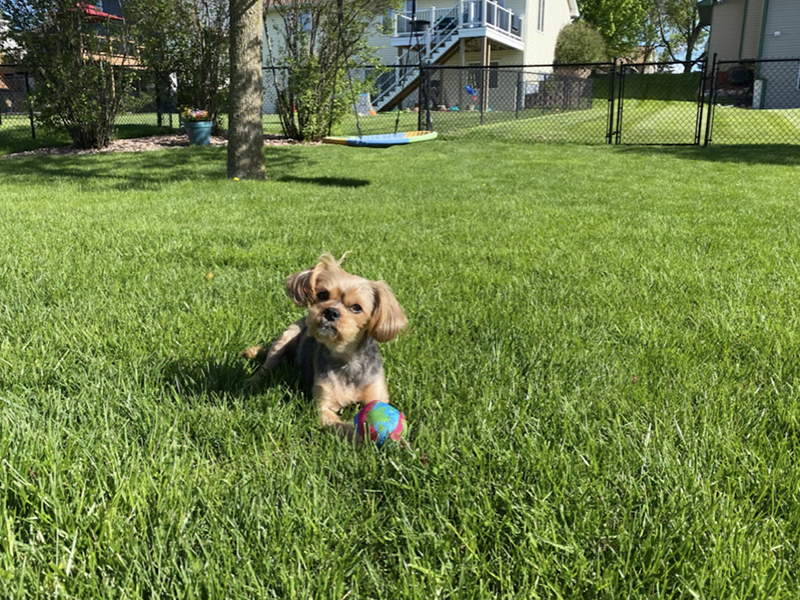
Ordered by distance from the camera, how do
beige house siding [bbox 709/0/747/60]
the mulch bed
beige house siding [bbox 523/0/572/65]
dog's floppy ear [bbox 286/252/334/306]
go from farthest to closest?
beige house siding [bbox 523/0/572/65] < beige house siding [bbox 709/0/747/60] < the mulch bed < dog's floppy ear [bbox 286/252/334/306]

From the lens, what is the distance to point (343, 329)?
6.97 feet

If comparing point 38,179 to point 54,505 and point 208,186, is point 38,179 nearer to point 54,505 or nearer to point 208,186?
point 208,186

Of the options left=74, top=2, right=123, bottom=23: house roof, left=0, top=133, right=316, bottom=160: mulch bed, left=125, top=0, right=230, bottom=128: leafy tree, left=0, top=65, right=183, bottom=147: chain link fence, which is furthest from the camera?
left=125, top=0, right=230, bottom=128: leafy tree

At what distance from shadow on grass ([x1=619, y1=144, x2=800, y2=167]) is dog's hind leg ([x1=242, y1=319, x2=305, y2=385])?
38.5 feet

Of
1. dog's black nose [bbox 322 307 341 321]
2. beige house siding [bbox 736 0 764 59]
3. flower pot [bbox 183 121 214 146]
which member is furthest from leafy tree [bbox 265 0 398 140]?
beige house siding [bbox 736 0 764 59]

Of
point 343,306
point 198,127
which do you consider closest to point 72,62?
point 198,127

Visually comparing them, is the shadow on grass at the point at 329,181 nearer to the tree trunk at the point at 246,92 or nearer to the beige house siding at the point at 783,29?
the tree trunk at the point at 246,92

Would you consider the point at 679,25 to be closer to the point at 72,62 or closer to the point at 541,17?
the point at 541,17

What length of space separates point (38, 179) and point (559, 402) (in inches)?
374

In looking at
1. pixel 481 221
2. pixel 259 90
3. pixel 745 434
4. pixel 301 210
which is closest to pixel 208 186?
pixel 259 90

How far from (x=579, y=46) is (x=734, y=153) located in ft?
91.4

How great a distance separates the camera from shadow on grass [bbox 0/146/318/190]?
900 centimetres

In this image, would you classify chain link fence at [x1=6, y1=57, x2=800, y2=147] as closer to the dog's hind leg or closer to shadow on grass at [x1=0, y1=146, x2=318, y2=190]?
shadow on grass at [x1=0, y1=146, x2=318, y2=190]

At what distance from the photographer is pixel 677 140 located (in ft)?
50.7
